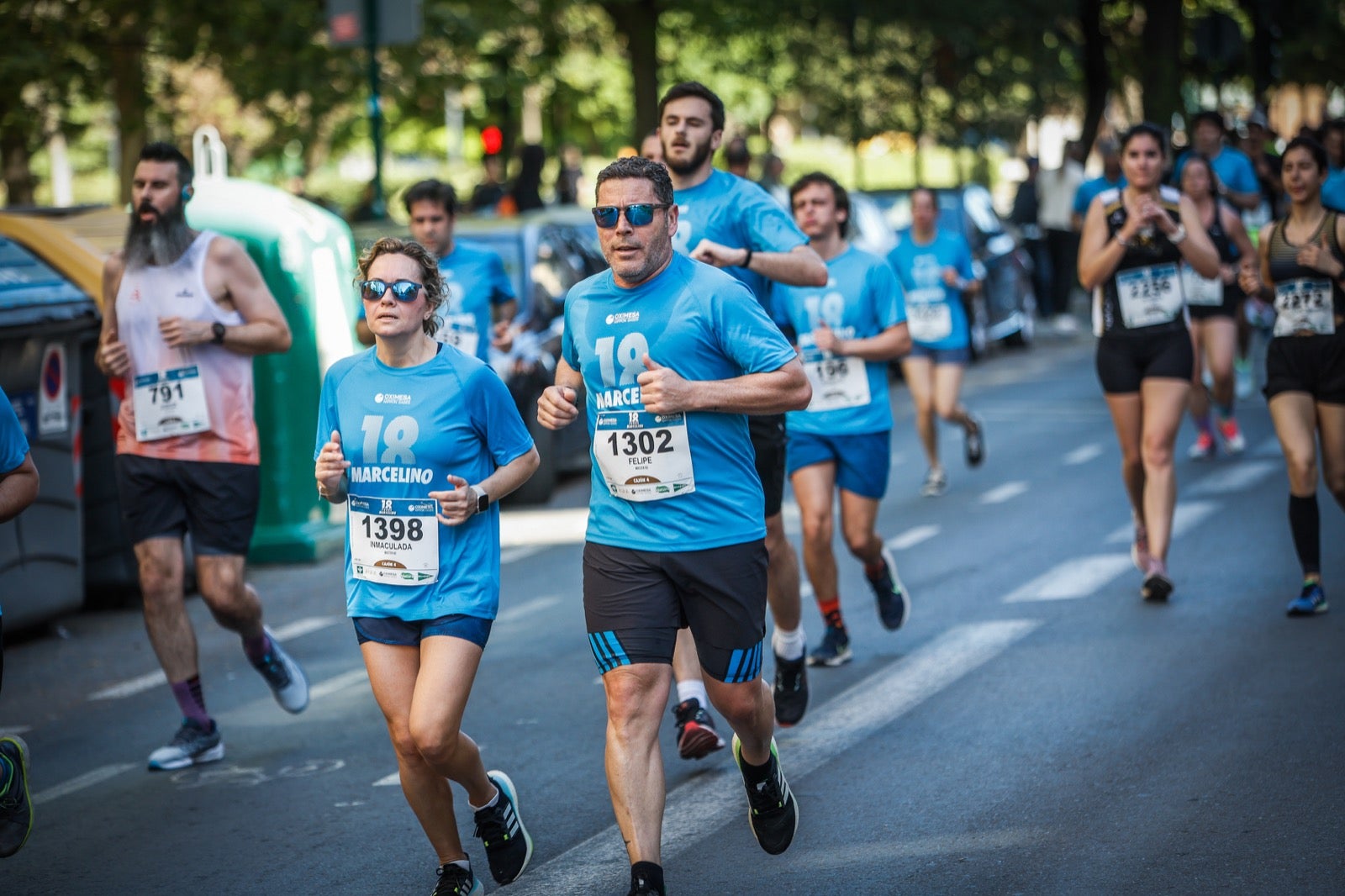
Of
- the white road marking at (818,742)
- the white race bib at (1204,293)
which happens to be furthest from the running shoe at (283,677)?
the white race bib at (1204,293)

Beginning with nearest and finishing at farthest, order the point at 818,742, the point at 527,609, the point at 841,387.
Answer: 1. the point at 818,742
2. the point at 841,387
3. the point at 527,609

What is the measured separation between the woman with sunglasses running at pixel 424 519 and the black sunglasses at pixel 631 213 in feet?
1.82

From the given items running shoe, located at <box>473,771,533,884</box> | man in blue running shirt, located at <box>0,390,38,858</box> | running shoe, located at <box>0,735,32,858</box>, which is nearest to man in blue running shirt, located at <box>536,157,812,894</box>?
running shoe, located at <box>473,771,533,884</box>

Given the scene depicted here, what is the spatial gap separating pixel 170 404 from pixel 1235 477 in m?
7.69

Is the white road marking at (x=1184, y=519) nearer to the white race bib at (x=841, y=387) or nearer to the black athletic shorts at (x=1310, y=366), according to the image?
the black athletic shorts at (x=1310, y=366)

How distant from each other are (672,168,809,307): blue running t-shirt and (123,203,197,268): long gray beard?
1.91 meters

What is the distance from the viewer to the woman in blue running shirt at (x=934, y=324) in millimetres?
12328

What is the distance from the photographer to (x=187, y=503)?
268 inches

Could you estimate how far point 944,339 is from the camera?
12430 mm

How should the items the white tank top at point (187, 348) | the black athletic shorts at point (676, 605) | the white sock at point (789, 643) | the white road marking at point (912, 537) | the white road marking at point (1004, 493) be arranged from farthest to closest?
the white road marking at point (1004, 493) < the white road marking at point (912, 537) < the white tank top at point (187, 348) < the white sock at point (789, 643) < the black athletic shorts at point (676, 605)

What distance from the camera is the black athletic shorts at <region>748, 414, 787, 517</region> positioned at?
6277 mm

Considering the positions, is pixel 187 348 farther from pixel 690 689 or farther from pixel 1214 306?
pixel 1214 306

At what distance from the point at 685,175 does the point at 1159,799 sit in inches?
103

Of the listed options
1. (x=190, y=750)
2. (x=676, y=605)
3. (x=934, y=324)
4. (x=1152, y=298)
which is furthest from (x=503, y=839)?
(x=934, y=324)
